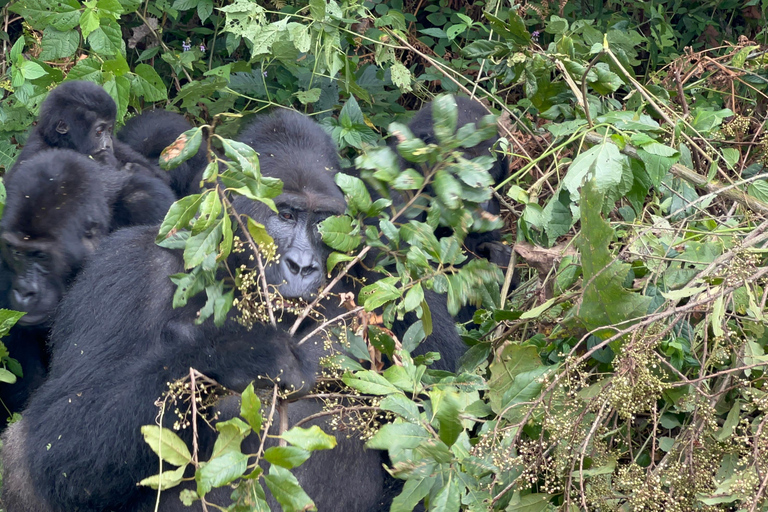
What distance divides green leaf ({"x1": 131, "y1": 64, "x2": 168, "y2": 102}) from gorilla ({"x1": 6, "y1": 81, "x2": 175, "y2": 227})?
45 centimetres

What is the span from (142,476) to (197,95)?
8.51 ft

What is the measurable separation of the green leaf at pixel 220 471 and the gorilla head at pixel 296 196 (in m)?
0.79

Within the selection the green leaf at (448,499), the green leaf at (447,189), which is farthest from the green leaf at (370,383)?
the green leaf at (447,189)

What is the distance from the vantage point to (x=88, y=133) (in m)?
3.78

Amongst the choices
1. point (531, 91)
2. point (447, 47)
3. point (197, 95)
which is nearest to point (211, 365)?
point (531, 91)

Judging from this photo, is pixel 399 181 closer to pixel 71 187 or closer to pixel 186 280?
pixel 186 280

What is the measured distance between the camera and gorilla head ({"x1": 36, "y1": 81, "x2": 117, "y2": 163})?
373cm

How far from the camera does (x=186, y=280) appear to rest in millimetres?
2256

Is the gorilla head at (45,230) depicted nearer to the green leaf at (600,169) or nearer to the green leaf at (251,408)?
the green leaf at (251,408)

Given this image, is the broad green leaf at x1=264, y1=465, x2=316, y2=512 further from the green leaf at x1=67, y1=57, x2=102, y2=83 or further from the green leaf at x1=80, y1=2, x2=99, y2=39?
the green leaf at x1=67, y1=57, x2=102, y2=83

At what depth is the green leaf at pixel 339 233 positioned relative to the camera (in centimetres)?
235

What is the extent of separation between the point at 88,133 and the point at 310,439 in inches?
99.6

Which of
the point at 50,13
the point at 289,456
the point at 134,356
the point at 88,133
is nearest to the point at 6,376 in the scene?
the point at 134,356

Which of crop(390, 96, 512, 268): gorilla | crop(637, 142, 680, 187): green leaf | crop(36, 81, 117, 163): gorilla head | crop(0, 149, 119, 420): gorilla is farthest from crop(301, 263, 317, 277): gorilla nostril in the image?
crop(36, 81, 117, 163): gorilla head
